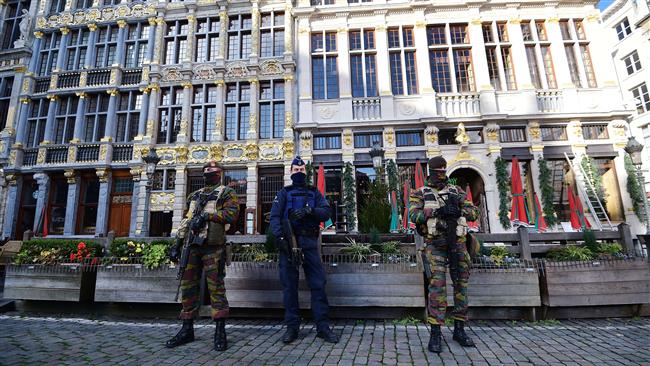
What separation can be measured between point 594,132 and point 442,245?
14922 millimetres

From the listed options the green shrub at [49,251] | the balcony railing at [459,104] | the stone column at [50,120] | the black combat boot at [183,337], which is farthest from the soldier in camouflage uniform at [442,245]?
the stone column at [50,120]

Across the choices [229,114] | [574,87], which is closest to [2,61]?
[229,114]

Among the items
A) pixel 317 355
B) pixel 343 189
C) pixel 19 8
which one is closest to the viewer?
pixel 317 355

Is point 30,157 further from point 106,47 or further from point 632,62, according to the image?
point 632,62

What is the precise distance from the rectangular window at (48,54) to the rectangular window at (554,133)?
26.8 meters

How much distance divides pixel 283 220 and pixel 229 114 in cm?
1282

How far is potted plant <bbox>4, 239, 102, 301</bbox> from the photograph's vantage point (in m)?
5.98

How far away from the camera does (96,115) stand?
639 inches

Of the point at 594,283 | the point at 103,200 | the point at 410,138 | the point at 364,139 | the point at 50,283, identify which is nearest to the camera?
the point at 594,283

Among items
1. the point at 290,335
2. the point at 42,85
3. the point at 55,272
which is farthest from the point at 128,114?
the point at 290,335

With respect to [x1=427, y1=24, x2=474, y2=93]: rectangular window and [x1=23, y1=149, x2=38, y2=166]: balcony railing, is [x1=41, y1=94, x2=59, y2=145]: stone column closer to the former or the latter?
[x1=23, y1=149, x2=38, y2=166]: balcony railing

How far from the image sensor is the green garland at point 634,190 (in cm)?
1243

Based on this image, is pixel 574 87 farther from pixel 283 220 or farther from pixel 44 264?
pixel 44 264

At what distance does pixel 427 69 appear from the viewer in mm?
14578
